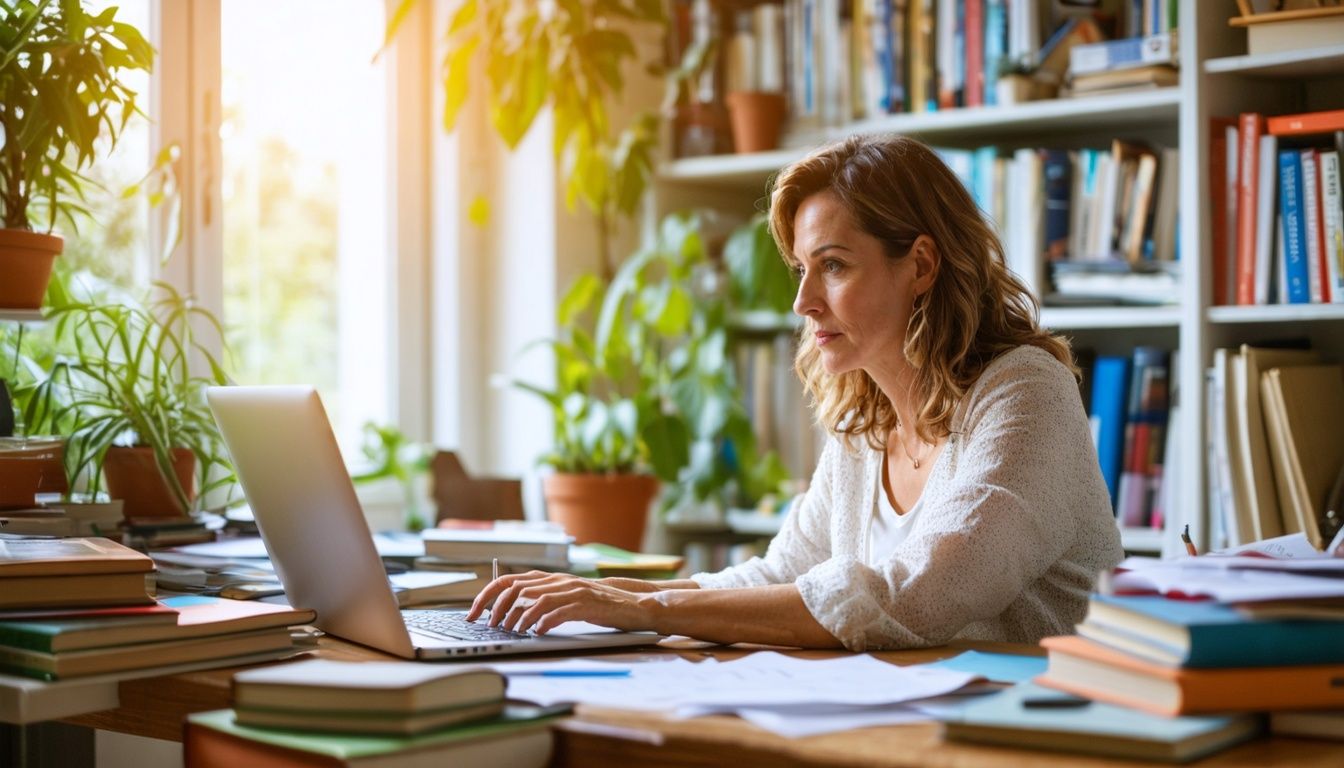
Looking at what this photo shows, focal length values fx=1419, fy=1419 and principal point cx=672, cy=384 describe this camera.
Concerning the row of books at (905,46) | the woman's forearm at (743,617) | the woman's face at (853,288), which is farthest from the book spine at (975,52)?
the woman's forearm at (743,617)

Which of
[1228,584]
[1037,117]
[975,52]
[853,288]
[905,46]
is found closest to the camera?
[1228,584]

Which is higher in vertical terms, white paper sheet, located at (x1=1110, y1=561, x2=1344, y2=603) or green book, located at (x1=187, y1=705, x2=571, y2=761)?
white paper sheet, located at (x1=1110, y1=561, x2=1344, y2=603)

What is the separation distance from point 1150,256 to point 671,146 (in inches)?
45.4

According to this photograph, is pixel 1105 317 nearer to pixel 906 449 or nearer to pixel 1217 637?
pixel 906 449

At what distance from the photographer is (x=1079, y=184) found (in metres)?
2.71

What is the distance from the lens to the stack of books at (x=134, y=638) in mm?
1255

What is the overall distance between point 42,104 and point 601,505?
1.35 metres

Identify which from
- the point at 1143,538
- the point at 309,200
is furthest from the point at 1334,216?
the point at 309,200

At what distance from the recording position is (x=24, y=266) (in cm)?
191

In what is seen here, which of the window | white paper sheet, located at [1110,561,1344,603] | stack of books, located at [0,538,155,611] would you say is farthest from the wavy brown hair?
the window

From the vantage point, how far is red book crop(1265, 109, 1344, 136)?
7.64 feet

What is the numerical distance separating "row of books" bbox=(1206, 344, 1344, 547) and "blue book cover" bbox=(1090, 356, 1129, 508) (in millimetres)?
228

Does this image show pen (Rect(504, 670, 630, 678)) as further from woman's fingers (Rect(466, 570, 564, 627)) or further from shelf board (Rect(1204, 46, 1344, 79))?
shelf board (Rect(1204, 46, 1344, 79))

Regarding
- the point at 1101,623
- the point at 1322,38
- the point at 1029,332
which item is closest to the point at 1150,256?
the point at 1322,38
